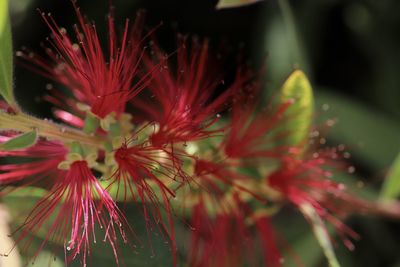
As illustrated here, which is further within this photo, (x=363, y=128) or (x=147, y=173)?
(x=363, y=128)

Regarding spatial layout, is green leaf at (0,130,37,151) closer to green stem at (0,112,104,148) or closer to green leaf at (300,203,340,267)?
green stem at (0,112,104,148)

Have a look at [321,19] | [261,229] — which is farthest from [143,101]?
[321,19]

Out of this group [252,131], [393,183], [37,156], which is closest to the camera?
[37,156]

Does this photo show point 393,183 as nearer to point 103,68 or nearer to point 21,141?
point 103,68

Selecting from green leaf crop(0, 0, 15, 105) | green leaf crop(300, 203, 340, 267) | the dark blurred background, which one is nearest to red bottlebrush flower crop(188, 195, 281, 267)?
green leaf crop(300, 203, 340, 267)

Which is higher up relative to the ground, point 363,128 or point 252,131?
point 252,131

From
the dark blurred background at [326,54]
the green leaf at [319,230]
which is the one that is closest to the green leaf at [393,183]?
the dark blurred background at [326,54]

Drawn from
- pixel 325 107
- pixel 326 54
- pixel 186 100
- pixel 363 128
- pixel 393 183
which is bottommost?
pixel 393 183

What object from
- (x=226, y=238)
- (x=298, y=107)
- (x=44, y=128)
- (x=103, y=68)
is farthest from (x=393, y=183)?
(x=44, y=128)
